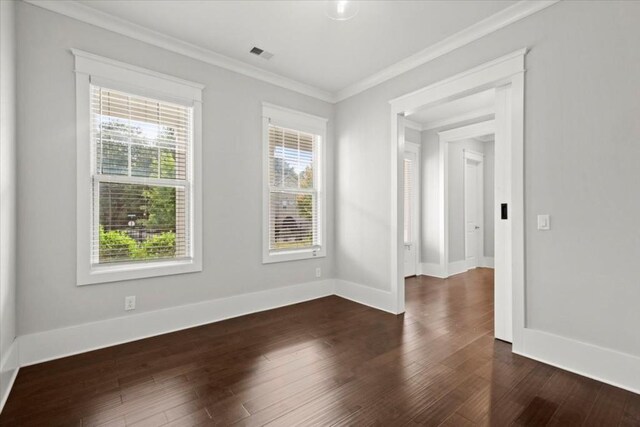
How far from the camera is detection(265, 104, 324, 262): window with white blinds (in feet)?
13.0

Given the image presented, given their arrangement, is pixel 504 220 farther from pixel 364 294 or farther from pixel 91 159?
pixel 91 159

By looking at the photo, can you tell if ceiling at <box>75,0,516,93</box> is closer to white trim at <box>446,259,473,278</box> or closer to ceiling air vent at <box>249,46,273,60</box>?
ceiling air vent at <box>249,46,273,60</box>

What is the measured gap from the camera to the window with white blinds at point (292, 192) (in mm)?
3967

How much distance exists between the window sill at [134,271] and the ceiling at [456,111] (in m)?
3.46

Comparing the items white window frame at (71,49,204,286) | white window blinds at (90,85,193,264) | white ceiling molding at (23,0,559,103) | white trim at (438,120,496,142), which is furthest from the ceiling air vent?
white trim at (438,120,496,142)

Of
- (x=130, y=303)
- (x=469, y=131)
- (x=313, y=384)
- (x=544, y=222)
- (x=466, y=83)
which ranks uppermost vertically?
(x=469, y=131)

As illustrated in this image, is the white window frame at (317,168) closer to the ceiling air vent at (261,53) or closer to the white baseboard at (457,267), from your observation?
the ceiling air vent at (261,53)

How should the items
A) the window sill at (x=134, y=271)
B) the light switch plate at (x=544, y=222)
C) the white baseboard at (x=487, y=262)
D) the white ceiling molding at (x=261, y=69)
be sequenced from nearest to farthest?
the light switch plate at (x=544, y=222) → the white ceiling molding at (x=261, y=69) → the window sill at (x=134, y=271) → the white baseboard at (x=487, y=262)

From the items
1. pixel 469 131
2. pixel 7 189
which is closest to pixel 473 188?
pixel 469 131

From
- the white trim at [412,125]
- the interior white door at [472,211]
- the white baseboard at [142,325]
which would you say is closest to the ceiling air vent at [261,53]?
the white baseboard at [142,325]

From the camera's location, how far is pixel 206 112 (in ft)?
11.0

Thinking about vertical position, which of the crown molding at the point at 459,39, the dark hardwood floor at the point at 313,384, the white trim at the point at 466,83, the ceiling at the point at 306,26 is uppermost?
the ceiling at the point at 306,26

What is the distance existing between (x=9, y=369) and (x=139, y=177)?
1.73 meters

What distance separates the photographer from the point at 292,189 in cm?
415
